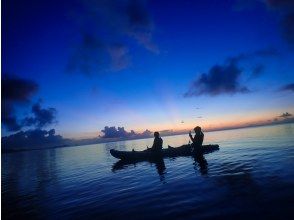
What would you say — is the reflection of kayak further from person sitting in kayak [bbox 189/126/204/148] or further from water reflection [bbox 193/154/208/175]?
water reflection [bbox 193/154/208/175]

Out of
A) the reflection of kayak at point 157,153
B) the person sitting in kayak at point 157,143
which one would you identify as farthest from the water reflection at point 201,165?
the person sitting in kayak at point 157,143

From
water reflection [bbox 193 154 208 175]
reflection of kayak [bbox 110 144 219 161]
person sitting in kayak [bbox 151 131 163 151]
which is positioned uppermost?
person sitting in kayak [bbox 151 131 163 151]

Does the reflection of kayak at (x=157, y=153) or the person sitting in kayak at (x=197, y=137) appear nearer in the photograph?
the person sitting in kayak at (x=197, y=137)

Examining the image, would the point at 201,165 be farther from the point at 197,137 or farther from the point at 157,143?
the point at 157,143

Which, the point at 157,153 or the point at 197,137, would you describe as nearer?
the point at 197,137

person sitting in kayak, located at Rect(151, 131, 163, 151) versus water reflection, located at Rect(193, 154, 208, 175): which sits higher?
person sitting in kayak, located at Rect(151, 131, 163, 151)

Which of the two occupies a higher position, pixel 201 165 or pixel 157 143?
pixel 157 143

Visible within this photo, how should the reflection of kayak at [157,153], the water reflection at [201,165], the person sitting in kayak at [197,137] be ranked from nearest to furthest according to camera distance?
1. the water reflection at [201,165]
2. the person sitting in kayak at [197,137]
3. the reflection of kayak at [157,153]

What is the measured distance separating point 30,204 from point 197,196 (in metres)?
11.4

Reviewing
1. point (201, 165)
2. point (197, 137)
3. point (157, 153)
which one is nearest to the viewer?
point (201, 165)

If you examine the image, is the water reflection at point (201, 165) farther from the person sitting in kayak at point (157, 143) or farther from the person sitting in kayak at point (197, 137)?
the person sitting in kayak at point (157, 143)

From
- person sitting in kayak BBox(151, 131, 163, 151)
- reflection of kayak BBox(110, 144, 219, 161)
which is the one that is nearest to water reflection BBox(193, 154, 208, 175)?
reflection of kayak BBox(110, 144, 219, 161)

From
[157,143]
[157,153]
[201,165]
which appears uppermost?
[157,143]

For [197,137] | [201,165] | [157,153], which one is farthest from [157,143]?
[201,165]
